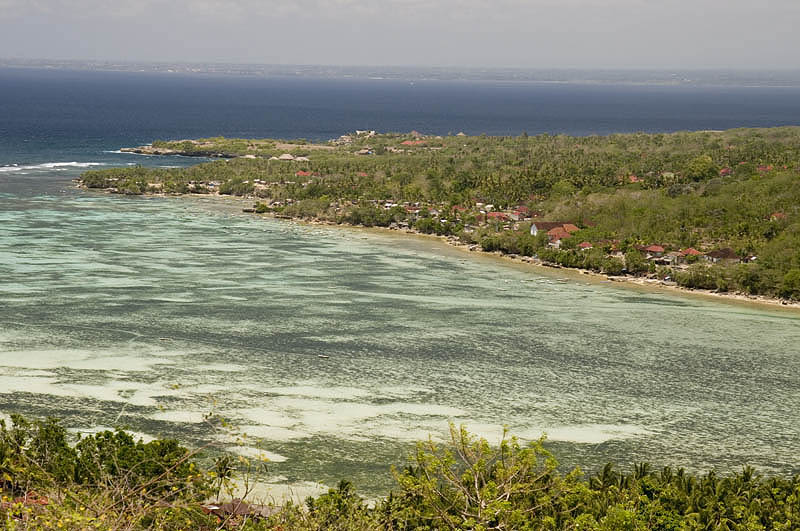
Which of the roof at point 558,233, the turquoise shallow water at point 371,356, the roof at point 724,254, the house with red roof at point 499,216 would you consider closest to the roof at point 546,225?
the roof at point 558,233

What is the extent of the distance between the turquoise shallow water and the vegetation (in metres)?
5.66

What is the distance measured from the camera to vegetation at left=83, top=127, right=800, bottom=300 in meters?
59.7

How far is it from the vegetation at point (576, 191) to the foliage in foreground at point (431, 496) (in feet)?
108

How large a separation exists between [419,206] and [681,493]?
56.6 m

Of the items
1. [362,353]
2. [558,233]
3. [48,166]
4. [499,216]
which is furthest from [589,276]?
[48,166]

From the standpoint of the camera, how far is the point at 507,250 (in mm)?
63750

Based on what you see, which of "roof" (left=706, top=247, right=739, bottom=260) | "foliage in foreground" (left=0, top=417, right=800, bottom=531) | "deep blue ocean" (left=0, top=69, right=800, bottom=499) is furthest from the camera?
"roof" (left=706, top=247, right=739, bottom=260)

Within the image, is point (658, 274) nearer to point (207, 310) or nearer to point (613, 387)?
point (613, 387)

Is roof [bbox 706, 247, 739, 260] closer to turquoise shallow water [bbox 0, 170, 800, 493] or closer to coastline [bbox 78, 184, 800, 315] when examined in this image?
coastline [bbox 78, 184, 800, 315]

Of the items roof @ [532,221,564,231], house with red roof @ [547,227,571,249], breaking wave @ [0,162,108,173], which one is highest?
roof @ [532,221,564,231]

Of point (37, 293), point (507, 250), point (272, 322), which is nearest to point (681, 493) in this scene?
point (272, 322)

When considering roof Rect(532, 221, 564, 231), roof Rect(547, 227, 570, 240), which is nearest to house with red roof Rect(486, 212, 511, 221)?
roof Rect(532, 221, 564, 231)

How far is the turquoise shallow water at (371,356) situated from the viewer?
3106 centimetres

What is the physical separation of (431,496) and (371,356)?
19.7 m
